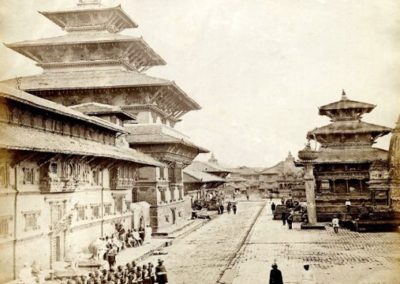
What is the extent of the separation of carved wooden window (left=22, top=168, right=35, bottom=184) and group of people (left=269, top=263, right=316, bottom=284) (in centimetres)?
707

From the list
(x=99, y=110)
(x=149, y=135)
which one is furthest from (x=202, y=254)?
(x=149, y=135)

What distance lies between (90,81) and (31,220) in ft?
48.9

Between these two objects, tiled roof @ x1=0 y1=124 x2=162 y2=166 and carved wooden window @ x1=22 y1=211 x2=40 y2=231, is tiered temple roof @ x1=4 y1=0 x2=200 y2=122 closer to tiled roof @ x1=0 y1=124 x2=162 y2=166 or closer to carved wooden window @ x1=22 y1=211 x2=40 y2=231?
tiled roof @ x1=0 y1=124 x2=162 y2=166

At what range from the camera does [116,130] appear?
21297 mm

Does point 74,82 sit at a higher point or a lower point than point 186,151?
higher

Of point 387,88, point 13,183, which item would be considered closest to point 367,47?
point 387,88

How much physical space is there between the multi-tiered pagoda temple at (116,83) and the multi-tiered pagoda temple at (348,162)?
8.62 meters

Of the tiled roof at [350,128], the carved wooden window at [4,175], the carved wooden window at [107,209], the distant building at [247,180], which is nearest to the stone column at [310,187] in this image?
the tiled roof at [350,128]

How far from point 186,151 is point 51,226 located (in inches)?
698

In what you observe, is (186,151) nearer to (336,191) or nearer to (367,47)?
(336,191)

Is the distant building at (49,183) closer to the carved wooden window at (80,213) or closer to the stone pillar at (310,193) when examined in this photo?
the carved wooden window at (80,213)

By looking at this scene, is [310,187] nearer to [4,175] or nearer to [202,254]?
[202,254]

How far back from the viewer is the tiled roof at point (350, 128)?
3108 centimetres

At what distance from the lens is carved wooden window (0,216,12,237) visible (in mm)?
12250
